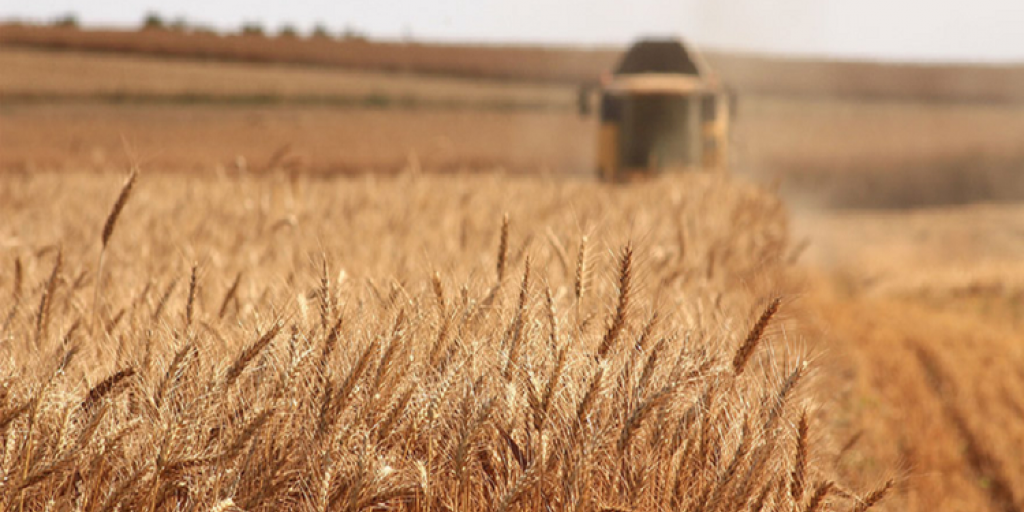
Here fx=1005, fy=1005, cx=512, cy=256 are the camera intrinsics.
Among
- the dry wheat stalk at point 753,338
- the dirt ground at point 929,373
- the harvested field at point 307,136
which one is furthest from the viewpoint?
the harvested field at point 307,136

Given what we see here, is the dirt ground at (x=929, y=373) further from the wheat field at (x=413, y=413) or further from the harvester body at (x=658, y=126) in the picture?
the harvester body at (x=658, y=126)

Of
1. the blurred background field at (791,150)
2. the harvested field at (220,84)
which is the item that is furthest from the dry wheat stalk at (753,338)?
the harvested field at (220,84)

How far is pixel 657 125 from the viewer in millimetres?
10539

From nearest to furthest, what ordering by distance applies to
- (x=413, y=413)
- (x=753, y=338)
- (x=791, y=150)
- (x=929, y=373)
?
(x=413, y=413) → (x=753, y=338) → (x=929, y=373) → (x=791, y=150)

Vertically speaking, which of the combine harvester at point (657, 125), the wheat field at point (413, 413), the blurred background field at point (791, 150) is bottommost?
the blurred background field at point (791, 150)

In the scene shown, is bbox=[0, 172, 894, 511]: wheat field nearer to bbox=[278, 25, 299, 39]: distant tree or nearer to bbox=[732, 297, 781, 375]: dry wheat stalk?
bbox=[732, 297, 781, 375]: dry wheat stalk

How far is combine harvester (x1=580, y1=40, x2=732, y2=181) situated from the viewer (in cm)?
1039

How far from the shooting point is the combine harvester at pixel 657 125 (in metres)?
10.4

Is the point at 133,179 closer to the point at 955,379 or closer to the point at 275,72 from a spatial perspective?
the point at 955,379

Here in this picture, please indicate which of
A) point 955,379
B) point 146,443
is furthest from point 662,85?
point 146,443

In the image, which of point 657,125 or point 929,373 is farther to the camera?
point 657,125

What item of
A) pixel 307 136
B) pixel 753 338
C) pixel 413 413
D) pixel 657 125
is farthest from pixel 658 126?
pixel 307 136

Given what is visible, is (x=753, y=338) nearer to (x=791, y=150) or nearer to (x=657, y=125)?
(x=657, y=125)

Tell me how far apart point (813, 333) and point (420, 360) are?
11.8 ft
